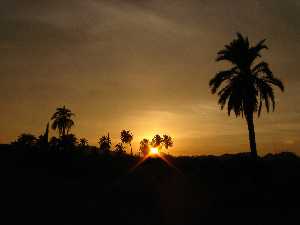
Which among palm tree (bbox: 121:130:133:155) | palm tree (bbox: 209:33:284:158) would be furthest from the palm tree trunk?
palm tree (bbox: 121:130:133:155)

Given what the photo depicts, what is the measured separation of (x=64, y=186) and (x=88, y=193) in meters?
2.56

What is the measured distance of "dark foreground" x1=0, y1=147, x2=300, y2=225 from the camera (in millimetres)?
21844

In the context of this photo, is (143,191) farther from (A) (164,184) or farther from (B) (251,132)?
(B) (251,132)

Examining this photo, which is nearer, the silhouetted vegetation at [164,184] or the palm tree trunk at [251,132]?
the silhouetted vegetation at [164,184]

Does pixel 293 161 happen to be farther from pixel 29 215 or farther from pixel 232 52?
pixel 29 215

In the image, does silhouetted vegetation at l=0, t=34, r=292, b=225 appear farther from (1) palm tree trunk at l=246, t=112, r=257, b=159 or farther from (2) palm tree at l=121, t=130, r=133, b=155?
(2) palm tree at l=121, t=130, r=133, b=155

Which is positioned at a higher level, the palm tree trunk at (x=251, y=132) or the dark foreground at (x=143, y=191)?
the palm tree trunk at (x=251, y=132)

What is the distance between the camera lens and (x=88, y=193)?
25797 millimetres

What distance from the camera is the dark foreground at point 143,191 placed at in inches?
860

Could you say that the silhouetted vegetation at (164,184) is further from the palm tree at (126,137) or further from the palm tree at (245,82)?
the palm tree at (126,137)

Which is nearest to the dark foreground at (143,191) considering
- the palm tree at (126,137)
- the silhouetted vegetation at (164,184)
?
the silhouetted vegetation at (164,184)

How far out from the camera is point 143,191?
27281 mm

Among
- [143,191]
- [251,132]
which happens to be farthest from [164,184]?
[251,132]

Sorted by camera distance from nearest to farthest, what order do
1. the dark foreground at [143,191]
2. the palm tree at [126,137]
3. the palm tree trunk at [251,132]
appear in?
the dark foreground at [143,191]
the palm tree trunk at [251,132]
the palm tree at [126,137]
